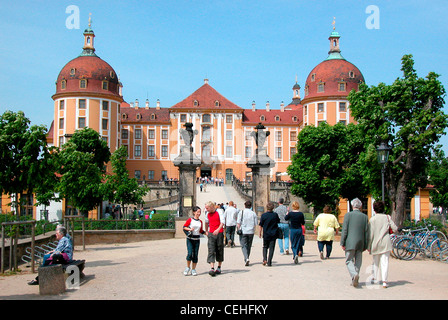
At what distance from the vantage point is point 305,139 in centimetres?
4153

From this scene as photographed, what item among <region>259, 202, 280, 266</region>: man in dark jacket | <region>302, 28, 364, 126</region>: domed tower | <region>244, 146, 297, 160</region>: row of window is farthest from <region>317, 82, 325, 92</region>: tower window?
<region>259, 202, 280, 266</region>: man in dark jacket

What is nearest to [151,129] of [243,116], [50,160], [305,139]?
[243,116]

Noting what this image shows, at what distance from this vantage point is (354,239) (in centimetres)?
929

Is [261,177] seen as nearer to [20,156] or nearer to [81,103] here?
[20,156]

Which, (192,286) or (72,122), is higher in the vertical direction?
(72,122)

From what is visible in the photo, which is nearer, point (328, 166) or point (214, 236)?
point (214, 236)

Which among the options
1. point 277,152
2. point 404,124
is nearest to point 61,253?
point 404,124

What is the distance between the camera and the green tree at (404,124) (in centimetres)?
2411

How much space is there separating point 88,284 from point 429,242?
9681 millimetres

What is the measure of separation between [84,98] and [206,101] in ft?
63.3

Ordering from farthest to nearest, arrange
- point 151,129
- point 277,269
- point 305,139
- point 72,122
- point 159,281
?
point 151,129 → point 72,122 → point 305,139 → point 277,269 → point 159,281

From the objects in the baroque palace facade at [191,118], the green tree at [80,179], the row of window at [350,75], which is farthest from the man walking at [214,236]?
the row of window at [350,75]
